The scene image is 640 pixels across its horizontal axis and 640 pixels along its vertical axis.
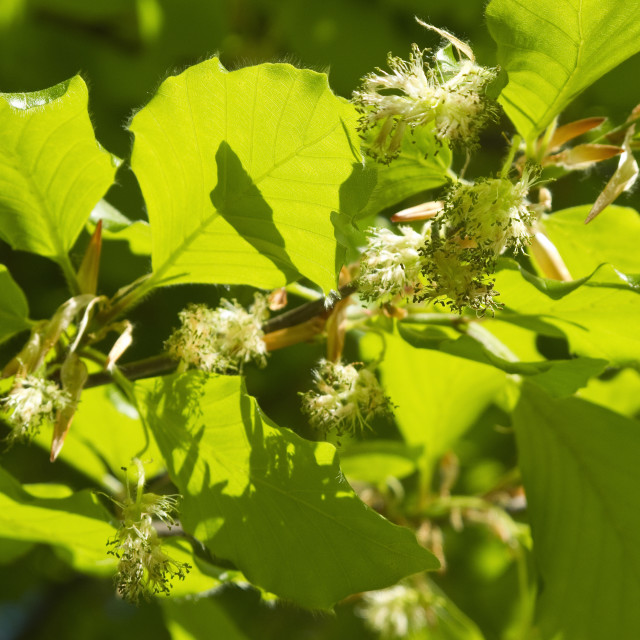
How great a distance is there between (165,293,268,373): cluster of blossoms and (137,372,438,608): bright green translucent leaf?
6 cm

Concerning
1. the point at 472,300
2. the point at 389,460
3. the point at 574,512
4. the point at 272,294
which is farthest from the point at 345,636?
the point at 472,300

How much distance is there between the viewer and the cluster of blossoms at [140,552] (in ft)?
2.90

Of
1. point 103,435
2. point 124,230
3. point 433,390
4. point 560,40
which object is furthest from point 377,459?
point 560,40

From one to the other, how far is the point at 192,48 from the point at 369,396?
1780mm

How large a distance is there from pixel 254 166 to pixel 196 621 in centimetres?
84

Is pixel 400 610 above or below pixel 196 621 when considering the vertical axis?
below

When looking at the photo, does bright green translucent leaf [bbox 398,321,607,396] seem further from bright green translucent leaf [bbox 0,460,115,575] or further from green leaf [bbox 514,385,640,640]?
bright green translucent leaf [bbox 0,460,115,575]

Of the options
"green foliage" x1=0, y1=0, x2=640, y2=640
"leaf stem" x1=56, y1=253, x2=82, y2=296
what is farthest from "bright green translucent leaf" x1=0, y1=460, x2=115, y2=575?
"leaf stem" x1=56, y1=253, x2=82, y2=296

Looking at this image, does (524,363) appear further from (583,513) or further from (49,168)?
(49,168)

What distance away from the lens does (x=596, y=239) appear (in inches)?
45.5

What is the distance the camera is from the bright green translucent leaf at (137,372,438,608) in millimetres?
884

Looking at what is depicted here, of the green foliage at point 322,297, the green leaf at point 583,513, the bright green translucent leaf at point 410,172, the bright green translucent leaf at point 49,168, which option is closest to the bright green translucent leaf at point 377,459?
the green foliage at point 322,297

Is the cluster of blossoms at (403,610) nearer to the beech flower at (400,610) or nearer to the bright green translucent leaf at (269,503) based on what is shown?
the beech flower at (400,610)

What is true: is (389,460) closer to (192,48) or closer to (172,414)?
(172,414)
